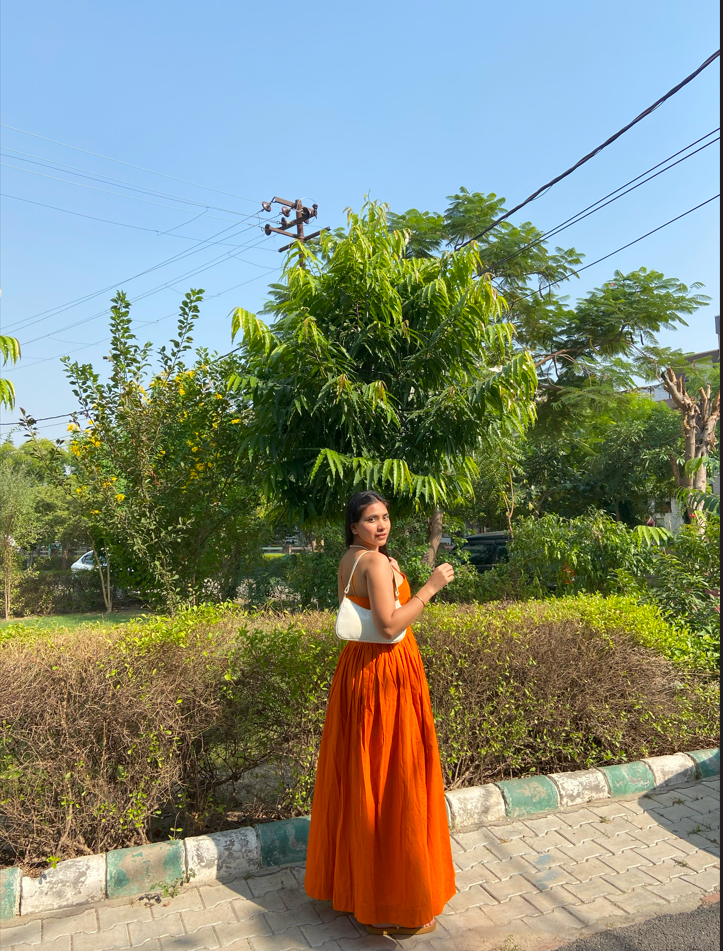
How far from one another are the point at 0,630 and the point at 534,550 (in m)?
7.09

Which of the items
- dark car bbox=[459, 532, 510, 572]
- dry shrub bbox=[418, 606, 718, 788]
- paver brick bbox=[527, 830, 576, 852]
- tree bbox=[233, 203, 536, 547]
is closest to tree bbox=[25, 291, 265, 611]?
tree bbox=[233, 203, 536, 547]

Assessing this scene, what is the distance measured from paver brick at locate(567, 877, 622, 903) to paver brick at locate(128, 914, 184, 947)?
1.85 m

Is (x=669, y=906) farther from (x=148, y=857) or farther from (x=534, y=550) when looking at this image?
(x=534, y=550)

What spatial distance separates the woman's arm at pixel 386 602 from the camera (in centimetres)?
313

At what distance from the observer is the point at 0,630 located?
4398 mm

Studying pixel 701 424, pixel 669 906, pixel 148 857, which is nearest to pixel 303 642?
pixel 148 857

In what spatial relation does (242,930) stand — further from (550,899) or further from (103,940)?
(550,899)

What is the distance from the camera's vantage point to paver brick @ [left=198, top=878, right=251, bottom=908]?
3.38 metres

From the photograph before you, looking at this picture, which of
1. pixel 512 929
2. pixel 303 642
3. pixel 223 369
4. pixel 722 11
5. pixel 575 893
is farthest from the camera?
pixel 223 369

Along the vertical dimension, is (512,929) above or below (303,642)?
below

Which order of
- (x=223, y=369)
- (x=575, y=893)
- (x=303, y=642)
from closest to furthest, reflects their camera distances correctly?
(x=575, y=893), (x=303, y=642), (x=223, y=369)

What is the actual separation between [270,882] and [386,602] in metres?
1.64

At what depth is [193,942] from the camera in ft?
9.96

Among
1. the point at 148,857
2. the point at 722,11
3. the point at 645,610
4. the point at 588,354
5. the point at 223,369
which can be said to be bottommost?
the point at 148,857
